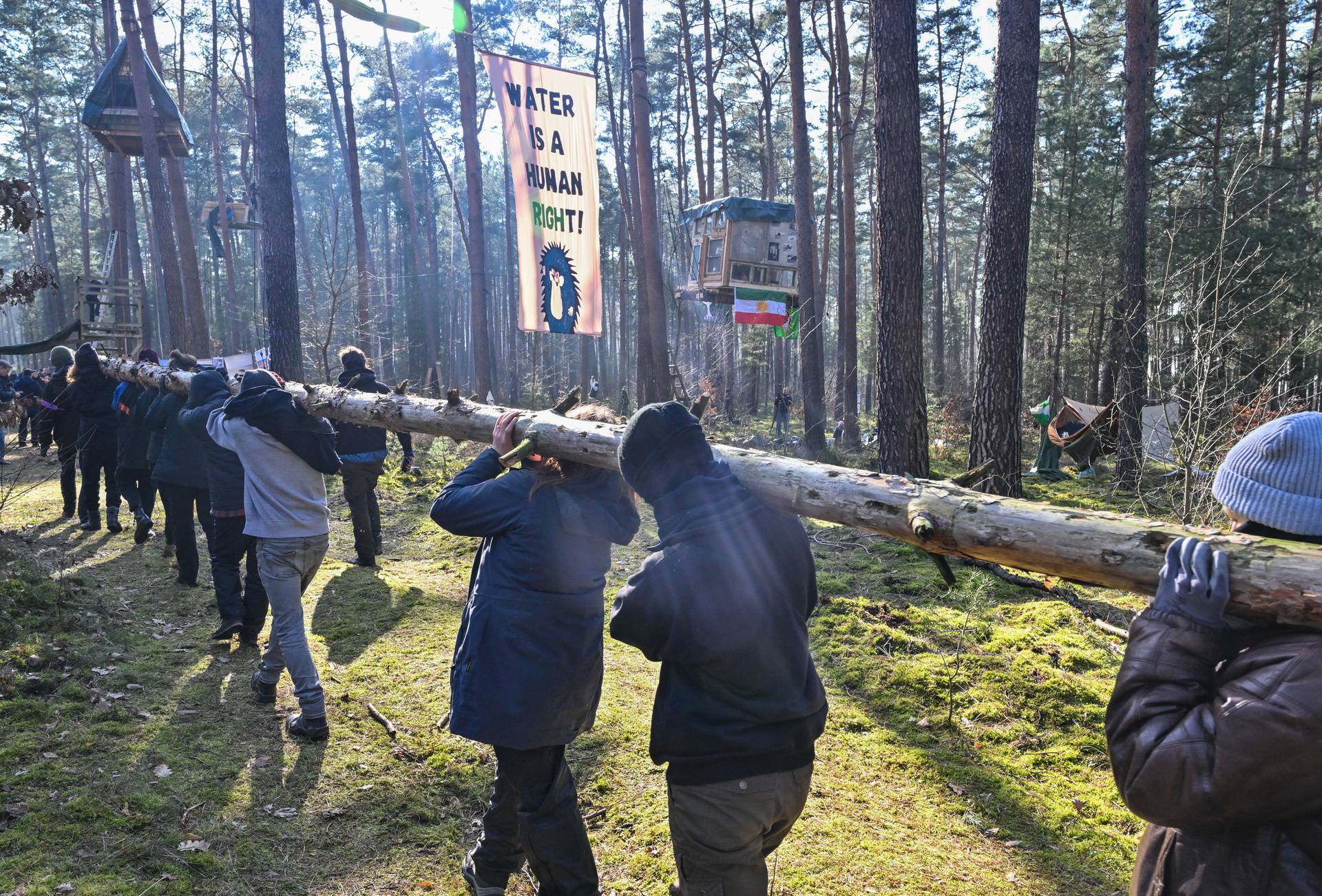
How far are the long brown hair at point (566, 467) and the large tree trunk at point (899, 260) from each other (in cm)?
617

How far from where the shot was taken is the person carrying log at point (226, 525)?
5.75 meters

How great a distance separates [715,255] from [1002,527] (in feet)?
52.6

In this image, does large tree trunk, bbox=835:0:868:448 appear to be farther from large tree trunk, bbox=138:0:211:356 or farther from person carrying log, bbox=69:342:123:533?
large tree trunk, bbox=138:0:211:356

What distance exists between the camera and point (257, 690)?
16.9 feet

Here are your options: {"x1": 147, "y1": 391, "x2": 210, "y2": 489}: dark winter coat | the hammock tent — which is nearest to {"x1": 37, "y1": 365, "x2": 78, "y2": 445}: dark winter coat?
{"x1": 147, "y1": 391, "x2": 210, "y2": 489}: dark winter coat

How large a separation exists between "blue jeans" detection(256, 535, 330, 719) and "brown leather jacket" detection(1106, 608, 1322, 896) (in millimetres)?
4292

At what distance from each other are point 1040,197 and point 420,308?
27154mm

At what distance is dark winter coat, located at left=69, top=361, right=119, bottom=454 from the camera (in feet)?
29.2

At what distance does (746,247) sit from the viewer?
57.4ft

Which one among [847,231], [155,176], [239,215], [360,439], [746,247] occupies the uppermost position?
[239,215]

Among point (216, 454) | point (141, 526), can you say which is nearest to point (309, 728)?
point (216, 454)

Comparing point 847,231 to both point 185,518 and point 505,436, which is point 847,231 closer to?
point 185,518

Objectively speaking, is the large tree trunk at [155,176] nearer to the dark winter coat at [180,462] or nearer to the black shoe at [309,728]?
the dark winter coat at [180,462]

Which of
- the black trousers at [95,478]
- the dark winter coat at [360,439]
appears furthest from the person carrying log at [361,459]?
the black trousers at [95,478]
